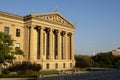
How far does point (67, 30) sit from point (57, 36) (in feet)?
19.1

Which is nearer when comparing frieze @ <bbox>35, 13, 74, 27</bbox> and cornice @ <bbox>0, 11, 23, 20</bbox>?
cornice @ <bbox>0, 11, 23, 20</bbox>

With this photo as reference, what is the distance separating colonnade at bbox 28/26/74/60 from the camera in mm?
58181

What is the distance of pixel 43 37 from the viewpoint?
6431cm

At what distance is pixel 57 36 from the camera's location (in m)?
67.3

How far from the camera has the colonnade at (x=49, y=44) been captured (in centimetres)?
5818

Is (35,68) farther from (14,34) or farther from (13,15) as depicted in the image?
(13,15)

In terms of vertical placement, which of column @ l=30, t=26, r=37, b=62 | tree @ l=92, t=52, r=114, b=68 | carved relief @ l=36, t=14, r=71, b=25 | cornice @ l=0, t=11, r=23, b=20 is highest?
carved relief @ l=36, t=14, r=71, b=25

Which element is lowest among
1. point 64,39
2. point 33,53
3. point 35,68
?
point 35,68

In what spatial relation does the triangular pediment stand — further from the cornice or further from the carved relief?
the cornice

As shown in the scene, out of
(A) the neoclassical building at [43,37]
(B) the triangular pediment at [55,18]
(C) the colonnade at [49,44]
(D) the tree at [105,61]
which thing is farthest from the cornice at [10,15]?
(D) the tree at [105,61]

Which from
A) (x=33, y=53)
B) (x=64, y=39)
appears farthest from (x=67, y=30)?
(x=33, y=53)

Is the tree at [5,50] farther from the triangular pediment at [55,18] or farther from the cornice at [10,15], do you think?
the triangular pediment at [55,18]

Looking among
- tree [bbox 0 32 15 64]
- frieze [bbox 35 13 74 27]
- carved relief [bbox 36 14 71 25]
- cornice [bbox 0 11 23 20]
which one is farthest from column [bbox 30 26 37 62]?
tree [bbox 0 32 15 64]

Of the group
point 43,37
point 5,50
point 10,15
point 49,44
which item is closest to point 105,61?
point 49,44
